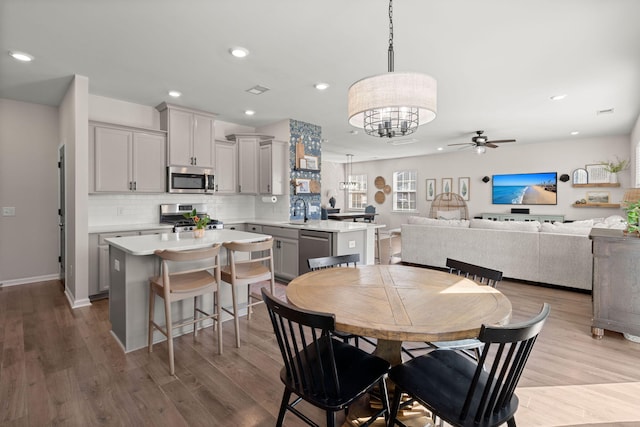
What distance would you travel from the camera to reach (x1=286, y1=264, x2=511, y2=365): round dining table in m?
1.32

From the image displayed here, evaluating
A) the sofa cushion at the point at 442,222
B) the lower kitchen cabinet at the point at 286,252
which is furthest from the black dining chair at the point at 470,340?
the sofa cushion at the point at 442,222

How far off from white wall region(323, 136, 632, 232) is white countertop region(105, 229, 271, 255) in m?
7.73

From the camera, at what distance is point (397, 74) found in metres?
1.70

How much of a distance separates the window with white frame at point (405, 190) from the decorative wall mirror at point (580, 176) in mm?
4027

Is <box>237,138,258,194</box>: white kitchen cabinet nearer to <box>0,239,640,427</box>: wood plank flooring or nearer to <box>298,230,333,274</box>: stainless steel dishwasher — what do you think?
<box>298,230,333,274</box>: stainless steel dishwasher

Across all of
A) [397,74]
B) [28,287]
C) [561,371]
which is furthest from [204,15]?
[28,287]

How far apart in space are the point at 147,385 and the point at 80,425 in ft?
1.37

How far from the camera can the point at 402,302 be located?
1646 millimetres

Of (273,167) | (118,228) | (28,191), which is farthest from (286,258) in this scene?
(28,191)

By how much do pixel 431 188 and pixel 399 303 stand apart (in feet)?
29.3

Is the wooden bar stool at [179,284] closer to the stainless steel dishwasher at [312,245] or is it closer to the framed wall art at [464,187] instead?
the stainless steel dishwasher at [312,245]

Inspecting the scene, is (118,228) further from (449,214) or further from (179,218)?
(449,214)

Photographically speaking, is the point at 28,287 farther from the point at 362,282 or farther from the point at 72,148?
the point at 362,282

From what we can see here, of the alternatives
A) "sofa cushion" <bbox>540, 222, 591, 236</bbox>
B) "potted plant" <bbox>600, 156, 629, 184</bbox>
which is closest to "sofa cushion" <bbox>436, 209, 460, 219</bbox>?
"potted plant" <bbox>600, 156, 629, 184</bbox>
